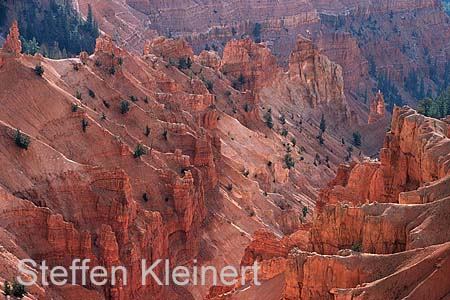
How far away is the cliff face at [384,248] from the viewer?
29.1 m

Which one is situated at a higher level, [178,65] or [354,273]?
[354,273]

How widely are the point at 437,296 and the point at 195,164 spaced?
42252 mm

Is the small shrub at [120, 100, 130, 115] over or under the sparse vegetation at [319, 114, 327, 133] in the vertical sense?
over

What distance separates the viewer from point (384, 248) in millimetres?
34469

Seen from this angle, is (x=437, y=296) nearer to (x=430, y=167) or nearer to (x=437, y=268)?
(x=437, y=268)

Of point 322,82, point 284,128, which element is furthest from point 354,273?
point 322,82

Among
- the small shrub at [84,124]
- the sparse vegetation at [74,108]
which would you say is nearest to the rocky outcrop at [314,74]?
the small shrub at [84,124]

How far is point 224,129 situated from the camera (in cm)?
8444

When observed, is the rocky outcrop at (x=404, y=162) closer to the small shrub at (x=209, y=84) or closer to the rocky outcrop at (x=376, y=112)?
the small shrub at (x=209, y=84)

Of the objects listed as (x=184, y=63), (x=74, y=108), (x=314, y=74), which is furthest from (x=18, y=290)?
(x=314, y=74)

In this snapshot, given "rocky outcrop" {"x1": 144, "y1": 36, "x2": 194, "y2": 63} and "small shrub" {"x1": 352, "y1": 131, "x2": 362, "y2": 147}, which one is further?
"small shrub" {"x1": 352, "y1": 131, "x2": 362, "y2": 147}

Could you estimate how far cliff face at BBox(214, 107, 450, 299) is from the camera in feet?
95.6

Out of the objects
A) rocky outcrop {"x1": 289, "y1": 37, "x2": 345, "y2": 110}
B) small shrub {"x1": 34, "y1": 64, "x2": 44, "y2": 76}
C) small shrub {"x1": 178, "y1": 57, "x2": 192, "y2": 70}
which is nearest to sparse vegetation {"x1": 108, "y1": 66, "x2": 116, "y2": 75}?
small shrub {"x1": 34, "y1": 64, "x2": 44, "y2": 76}

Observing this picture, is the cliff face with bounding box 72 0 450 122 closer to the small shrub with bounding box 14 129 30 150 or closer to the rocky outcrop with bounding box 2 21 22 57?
the rocky outcrop with bounding box 2 21 22 57
